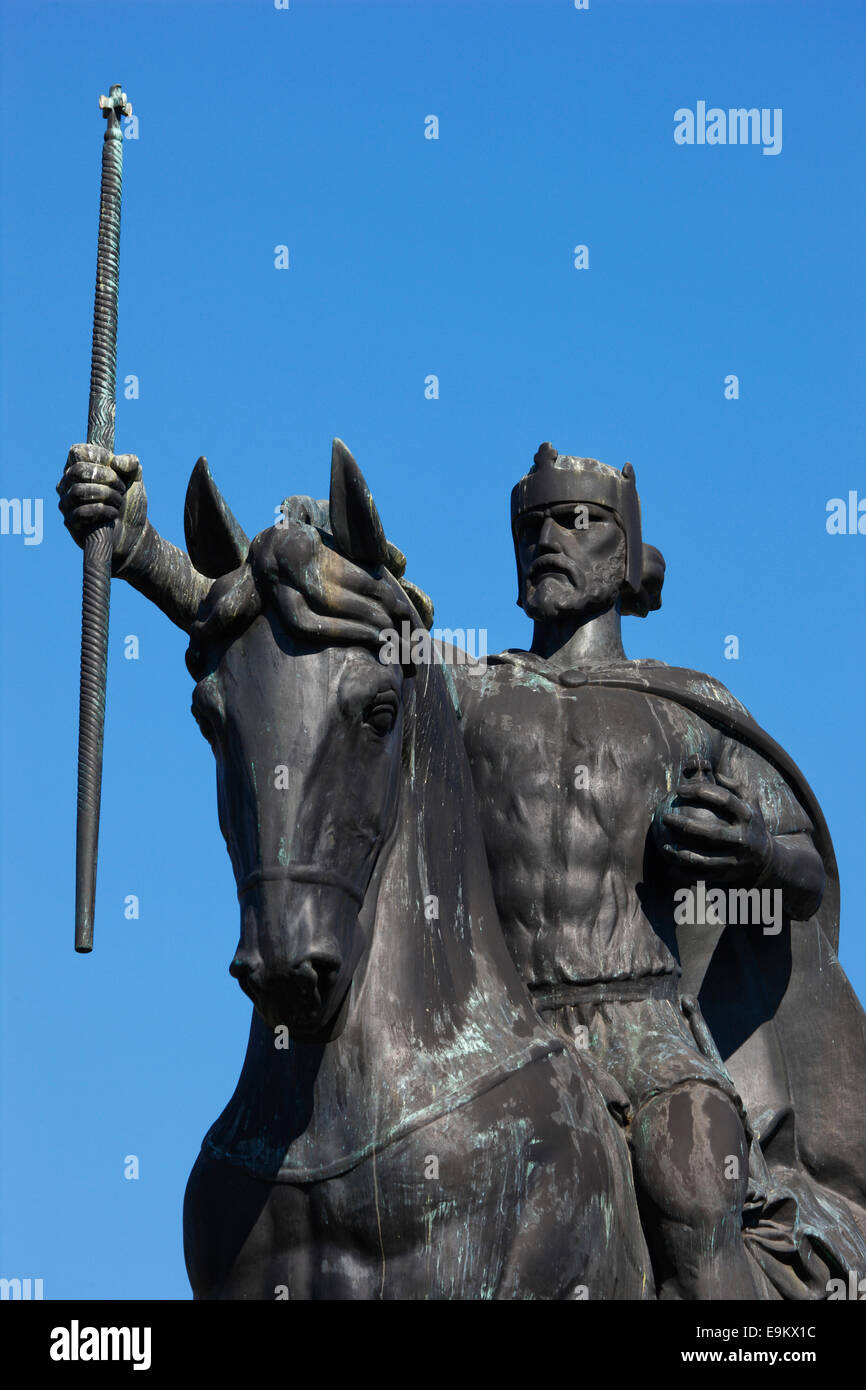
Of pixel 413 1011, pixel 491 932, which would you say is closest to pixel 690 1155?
pixel 491 932

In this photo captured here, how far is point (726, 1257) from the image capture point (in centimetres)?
730

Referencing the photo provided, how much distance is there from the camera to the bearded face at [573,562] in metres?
8.94

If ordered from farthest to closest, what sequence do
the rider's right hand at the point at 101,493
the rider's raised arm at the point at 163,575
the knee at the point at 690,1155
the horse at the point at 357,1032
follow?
the rider's raised arm at the point at 163,575 < the rider's right hand at the point at 101,493 < the knee at the point at 690,1155 < the horse at the point at 357,1032

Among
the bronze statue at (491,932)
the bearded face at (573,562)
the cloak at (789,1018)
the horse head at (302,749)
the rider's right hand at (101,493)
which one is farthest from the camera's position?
the bearded face at (573,562)

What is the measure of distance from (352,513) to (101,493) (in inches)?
46.2

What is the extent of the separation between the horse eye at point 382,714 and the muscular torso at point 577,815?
1.74 metres

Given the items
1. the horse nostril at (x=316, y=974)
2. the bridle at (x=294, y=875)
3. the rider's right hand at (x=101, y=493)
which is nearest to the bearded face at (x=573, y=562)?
the rider's right hand at (x=101, y=493)

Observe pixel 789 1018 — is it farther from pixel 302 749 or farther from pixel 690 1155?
pixel 302 749

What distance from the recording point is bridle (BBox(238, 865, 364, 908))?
6.12 meters

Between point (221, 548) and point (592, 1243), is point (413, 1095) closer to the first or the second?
point (592, 1243)

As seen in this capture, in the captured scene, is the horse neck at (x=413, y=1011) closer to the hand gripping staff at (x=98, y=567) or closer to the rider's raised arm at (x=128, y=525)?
the hand gripping staff at (x=98, y=567)

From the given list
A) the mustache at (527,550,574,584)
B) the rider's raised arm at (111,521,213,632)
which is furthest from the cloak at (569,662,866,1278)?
the rider's raised arm at (111,521,213,632)

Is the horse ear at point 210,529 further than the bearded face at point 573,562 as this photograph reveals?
No
